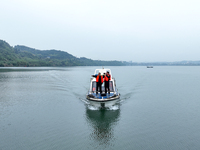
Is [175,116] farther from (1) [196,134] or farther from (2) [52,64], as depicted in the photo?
(2) [52,64]

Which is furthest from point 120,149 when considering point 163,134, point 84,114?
point 84,114

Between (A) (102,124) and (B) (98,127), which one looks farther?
(A) (102,124)

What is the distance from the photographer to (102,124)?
45.4ft

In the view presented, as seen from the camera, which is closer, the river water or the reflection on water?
the river water

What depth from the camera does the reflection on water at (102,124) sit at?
36.3 feet

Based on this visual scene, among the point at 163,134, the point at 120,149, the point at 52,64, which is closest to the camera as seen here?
the point at 120,149

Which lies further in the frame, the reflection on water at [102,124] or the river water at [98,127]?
the reflection on water at [102,124]

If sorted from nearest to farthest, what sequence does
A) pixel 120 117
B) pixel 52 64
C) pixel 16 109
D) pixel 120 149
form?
1. pixel 120 149
2. pixel 120 117
3. pixel 16 109
4. pixel 52 64

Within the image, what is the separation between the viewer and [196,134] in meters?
12.0

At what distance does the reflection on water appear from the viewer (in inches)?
436

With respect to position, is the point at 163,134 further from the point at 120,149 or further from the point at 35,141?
the point at 35,141

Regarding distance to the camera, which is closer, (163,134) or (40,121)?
(163,134)

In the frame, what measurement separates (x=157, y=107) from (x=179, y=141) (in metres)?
8.10

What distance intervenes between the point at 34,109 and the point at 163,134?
12.6m
